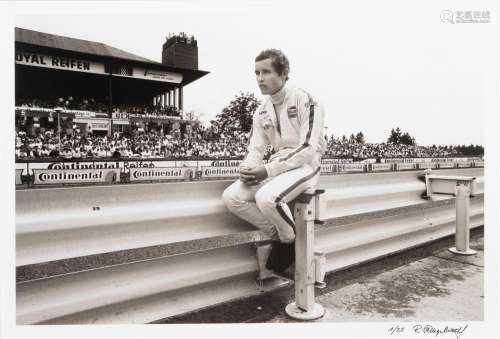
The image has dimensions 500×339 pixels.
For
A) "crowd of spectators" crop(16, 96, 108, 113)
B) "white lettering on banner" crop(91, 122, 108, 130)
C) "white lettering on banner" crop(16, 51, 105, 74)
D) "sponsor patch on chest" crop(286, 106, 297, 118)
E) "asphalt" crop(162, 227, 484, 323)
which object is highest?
"white lettering on banner" crop(16, 51, 105, 74)

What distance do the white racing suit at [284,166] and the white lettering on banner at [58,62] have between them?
28.5 m

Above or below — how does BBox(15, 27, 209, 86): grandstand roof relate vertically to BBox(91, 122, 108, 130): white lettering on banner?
above

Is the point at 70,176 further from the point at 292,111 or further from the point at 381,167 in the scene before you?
the point at 381,167

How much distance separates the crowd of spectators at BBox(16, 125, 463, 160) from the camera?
17969 millimetres

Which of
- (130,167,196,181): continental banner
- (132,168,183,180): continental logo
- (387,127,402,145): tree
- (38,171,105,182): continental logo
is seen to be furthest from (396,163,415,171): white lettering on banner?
(387,127,402,145): tree

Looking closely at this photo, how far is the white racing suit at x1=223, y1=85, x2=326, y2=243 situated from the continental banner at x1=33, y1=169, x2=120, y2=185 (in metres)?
11.2

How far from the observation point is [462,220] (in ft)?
11.2

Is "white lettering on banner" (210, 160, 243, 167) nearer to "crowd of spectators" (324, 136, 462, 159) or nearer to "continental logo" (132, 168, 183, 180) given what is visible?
"continental logo" (132, 168, 183, 180)

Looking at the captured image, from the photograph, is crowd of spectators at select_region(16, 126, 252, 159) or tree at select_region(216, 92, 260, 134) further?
tree at select_region(216, 92, 260, 134)

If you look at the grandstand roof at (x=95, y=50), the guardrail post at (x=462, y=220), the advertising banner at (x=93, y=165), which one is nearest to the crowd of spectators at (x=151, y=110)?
the grandstand roof at (x=95, y=50)

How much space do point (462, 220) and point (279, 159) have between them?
7.56 feet

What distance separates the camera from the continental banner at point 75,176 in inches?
456

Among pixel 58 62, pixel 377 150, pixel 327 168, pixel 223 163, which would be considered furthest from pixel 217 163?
pixel 377 150
